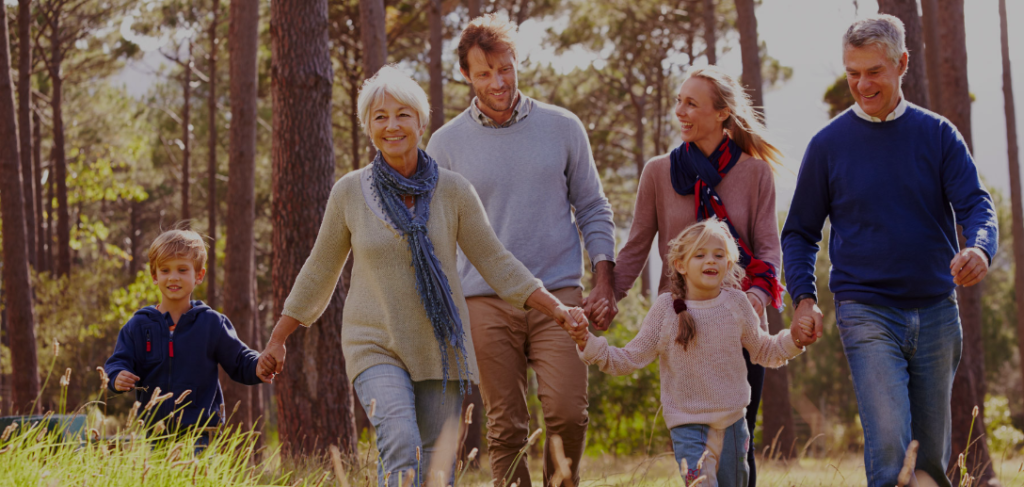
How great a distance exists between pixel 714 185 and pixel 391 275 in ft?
5.16

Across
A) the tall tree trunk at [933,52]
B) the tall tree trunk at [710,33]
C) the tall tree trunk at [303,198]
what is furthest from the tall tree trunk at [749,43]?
the tall tree trunk at [303,198]

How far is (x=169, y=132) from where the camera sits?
33.2 m

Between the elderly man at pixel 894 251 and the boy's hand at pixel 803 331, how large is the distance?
0.05 metres

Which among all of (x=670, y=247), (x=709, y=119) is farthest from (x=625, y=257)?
(x=709, y=119)

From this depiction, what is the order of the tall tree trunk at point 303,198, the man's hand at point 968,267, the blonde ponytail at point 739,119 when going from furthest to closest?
1. the tall tree trunk at point 303,198
2. the blonde ponytail at point 739,119
3. the man's hand at point 968,267

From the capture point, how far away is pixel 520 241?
4.43 m

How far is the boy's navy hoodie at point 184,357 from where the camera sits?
4.31m

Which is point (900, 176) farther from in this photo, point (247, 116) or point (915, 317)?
point (247, 116)

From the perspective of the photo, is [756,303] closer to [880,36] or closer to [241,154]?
[880,36]

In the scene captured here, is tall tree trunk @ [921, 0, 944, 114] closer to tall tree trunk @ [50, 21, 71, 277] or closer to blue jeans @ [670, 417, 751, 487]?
blue jeans @ [670, 417, 751, 487]

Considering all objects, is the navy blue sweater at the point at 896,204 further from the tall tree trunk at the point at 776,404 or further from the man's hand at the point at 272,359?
the tall tree trunk at the point at 776,404

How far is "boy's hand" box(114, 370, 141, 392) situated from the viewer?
3959mm

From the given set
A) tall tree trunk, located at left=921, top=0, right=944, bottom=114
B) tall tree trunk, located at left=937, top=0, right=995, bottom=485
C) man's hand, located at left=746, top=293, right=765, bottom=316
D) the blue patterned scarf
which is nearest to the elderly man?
man's hand, located at left=746, top=293, right=765, bottom=316

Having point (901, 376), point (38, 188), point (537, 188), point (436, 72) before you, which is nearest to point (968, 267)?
point (901, 376)
